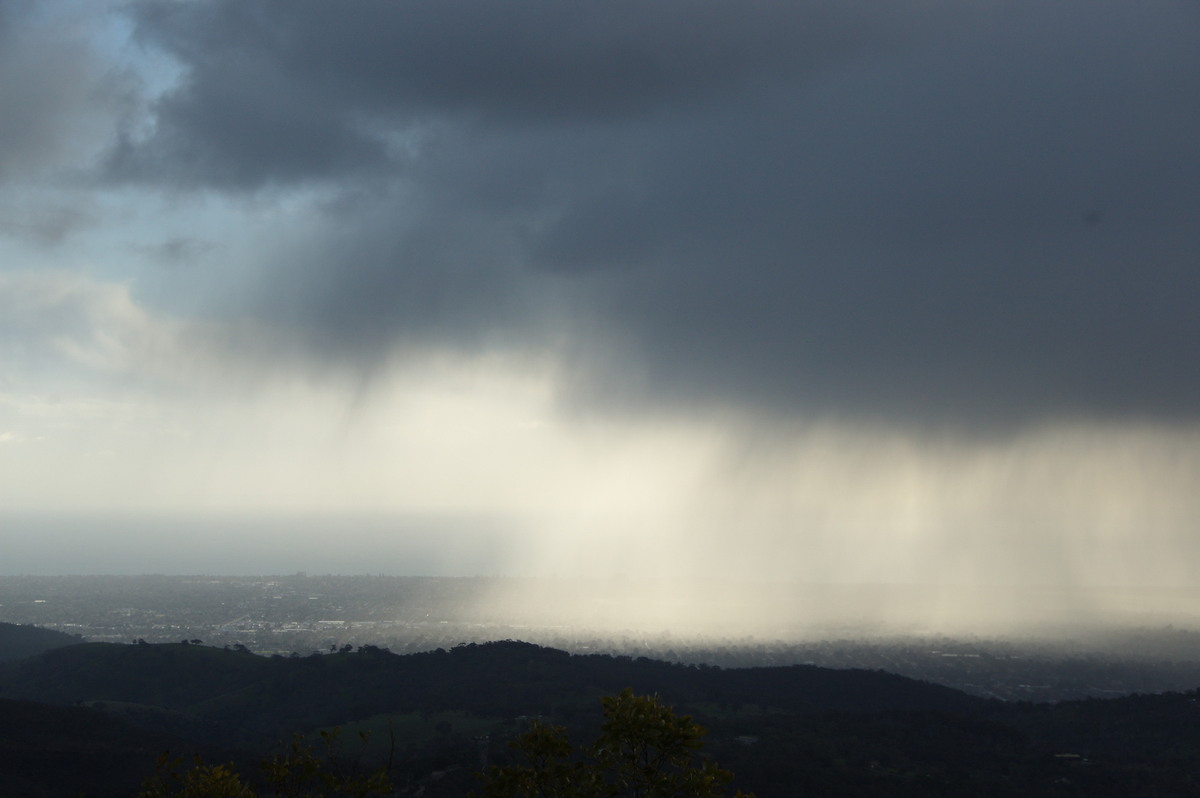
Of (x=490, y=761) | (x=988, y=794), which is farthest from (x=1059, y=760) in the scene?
(x=490, y=761)

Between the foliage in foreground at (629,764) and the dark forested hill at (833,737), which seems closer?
the foliage in foreground at (629,764)

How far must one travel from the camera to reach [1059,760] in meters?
141

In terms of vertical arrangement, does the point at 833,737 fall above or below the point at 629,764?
below

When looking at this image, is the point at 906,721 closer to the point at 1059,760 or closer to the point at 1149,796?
the point at 1059,760

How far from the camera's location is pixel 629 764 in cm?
3064

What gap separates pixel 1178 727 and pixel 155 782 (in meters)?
187

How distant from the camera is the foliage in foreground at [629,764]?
2967 centimetres

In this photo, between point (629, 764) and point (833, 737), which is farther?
point (833, 737)

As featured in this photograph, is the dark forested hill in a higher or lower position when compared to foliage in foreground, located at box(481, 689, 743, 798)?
lower

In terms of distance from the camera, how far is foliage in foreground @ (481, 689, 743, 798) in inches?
1168

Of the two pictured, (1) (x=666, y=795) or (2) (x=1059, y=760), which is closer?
(1) (x=666, y=795)

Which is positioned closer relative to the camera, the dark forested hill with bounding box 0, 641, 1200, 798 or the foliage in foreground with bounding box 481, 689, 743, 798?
the foliage in foreground with bounding box 481, 689, 743, 798

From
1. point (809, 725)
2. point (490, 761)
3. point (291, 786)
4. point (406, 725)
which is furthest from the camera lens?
point (406, 725)

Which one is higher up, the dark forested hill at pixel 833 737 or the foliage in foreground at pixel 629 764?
the foliage in foreground at pixel 629 764
